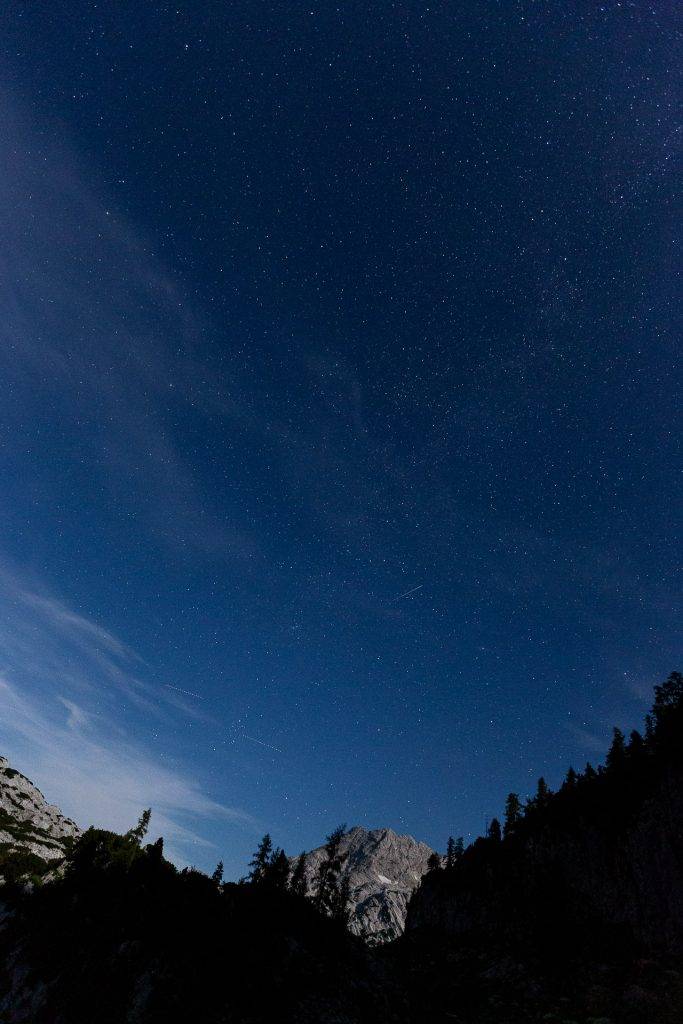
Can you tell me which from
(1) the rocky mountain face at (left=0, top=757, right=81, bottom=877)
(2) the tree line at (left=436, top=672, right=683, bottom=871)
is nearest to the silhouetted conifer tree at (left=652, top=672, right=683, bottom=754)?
(2) the tree line at (left=436, top=672, right=683, bottom=871)

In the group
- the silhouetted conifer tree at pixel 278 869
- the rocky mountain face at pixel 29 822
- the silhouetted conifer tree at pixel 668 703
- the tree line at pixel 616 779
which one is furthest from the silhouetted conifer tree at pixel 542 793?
the rocky mountain face at pixel 29 822

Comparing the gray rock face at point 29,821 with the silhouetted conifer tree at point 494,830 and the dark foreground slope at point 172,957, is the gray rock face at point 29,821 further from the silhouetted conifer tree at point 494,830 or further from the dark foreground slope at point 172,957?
the silhouetted conifer tree at point 494,830

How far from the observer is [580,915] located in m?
57.4

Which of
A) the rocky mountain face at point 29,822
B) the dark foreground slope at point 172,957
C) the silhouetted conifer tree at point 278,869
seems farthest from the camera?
the rocky mountain face at point 29,822

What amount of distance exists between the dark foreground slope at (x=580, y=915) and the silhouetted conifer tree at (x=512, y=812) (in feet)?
43.2

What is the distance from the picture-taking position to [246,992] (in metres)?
34.8

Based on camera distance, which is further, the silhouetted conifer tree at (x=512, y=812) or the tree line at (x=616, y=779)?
the silhouetted conifer tree at (x=512, y=812)

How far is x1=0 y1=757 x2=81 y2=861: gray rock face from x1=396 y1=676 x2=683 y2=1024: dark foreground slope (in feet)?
208

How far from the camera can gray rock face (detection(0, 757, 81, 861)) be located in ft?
284

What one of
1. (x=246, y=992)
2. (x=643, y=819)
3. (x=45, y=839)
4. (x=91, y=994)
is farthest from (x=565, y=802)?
(x=45, y=839)

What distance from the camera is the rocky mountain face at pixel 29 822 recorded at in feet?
279

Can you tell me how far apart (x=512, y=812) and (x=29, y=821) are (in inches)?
4073

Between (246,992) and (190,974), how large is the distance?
13.4 ft

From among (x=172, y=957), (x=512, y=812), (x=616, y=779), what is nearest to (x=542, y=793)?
(x=512, y=812)
